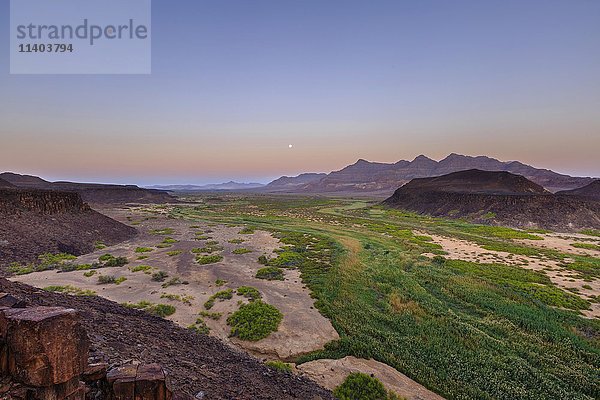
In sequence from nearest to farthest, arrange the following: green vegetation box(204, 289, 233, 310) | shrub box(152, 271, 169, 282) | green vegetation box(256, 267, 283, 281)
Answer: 1. green vegetation box(204, 289, 233, 310)
2. shrub box(152, 271, 169, 282)
3. green vegetation box(256, 267, 283, 281)

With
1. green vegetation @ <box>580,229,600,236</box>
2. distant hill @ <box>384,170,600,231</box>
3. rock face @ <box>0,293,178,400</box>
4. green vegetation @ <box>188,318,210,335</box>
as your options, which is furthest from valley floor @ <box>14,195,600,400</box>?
distant hill @ <box>384,170,600,231</box>

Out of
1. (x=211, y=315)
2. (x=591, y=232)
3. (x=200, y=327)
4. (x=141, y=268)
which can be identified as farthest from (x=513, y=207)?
(x=141, y=268)

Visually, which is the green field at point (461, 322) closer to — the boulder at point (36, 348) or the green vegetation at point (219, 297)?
the green vegetation at point (219, 297)

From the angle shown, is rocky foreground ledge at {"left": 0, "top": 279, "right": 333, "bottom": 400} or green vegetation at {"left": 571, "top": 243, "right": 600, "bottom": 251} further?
green vegetation at {"left": 571, "top": 243, "right": 600, "bottom": 251}

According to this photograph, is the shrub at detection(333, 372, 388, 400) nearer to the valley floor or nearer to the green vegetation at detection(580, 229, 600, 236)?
the valley floor

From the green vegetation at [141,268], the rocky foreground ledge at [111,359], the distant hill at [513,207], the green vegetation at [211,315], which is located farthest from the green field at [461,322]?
the distant hill at [513,207]

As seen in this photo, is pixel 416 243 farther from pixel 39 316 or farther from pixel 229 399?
pixel 39 316

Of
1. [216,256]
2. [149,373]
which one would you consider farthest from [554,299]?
[216,256]

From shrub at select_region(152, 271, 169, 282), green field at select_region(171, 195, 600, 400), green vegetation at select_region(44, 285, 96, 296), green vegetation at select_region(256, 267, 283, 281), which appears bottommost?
green field at select_region(171, 195, 600, 400)
